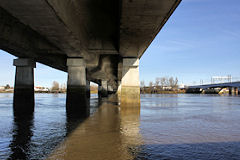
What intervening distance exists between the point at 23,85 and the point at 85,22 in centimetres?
1248

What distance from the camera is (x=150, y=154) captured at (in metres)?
6.40

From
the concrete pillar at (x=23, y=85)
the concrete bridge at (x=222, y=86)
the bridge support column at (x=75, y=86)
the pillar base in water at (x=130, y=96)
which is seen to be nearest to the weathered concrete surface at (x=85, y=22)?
the bridge support column at (x=75, y=86)

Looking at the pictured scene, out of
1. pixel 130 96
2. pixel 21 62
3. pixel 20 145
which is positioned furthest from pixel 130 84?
pixel 20 145

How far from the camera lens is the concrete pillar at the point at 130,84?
23.1 metres

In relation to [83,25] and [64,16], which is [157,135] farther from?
[83,25]

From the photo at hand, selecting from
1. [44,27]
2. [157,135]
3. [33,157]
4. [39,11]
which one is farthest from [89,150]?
[44,27]

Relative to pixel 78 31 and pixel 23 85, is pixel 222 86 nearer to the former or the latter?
pixel 23 85

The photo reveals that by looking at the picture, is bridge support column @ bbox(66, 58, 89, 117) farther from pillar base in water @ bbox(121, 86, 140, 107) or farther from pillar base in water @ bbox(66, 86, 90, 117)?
pillar base in water @ bbox(121, 86, 140, 107)

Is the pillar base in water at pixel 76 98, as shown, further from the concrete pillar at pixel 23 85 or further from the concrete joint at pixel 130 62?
the concrete joint at pixel 130 62

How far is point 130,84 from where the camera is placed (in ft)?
76.6

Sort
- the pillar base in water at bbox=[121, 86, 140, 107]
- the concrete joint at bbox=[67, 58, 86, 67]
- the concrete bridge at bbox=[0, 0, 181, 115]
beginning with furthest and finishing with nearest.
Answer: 1. the pillar base in water at bbox=[121, 86, 140, 107]
2. the concrete joint at bbox=[67, 58, 86, 67]
3. the concrete bridge at bbox=[0, 0, 181, 115]

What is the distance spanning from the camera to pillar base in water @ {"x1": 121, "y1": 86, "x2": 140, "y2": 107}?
2308 centimetres

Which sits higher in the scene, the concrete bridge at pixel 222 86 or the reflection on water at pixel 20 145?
the concrete bridge at pixel 222 86

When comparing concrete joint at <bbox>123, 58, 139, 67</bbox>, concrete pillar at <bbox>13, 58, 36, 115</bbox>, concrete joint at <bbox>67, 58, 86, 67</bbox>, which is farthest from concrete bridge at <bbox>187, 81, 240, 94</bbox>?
concrete pillar at <bbox>13, 58, 36, 115</bbox>
